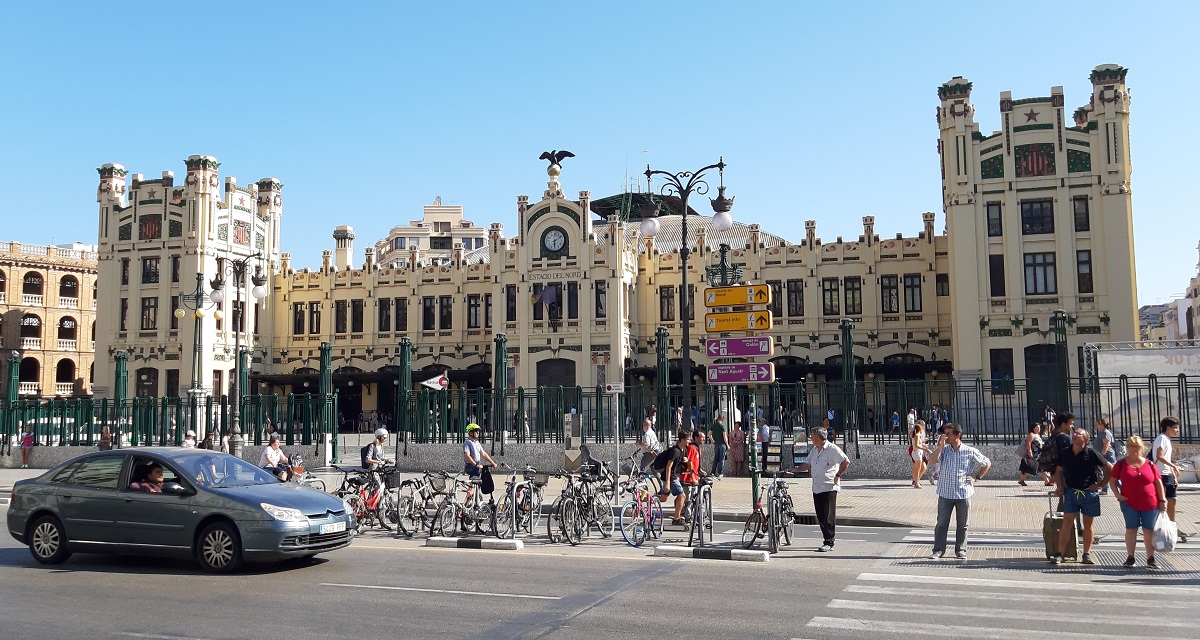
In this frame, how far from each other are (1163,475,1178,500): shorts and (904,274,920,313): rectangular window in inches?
1288

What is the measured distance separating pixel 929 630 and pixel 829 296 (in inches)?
1549

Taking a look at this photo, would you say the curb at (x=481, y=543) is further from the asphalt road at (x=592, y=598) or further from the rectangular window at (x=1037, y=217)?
the rectangular window at (x=1037, y=217)

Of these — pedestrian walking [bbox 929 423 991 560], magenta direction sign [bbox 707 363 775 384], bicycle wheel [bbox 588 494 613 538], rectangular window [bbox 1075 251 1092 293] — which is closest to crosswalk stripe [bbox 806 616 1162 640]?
pedestrian walking [bbox 929 423 991 560]

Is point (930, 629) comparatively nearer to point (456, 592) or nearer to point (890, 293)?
point (456, 592)

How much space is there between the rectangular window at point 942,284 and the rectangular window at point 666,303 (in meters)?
12.1

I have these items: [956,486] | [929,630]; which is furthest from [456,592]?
[956,486]

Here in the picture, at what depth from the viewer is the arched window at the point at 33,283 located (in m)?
64.0

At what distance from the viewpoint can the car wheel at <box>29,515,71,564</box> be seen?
12133 mm

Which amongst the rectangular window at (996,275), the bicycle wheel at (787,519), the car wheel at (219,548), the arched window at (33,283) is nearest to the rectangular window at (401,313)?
the arched window at (33,283)

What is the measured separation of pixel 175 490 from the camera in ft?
38.2

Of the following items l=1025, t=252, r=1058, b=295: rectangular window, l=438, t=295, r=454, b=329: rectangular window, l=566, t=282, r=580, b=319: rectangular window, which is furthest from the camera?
l=438, t=295, r=454, b=329: rectangular window

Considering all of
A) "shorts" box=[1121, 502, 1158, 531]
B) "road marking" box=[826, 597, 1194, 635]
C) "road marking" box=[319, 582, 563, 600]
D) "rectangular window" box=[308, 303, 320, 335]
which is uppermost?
"rectangular window" box=[308, 303, 320, 335]

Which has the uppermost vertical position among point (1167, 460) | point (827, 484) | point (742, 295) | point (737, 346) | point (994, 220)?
point (994, 220)

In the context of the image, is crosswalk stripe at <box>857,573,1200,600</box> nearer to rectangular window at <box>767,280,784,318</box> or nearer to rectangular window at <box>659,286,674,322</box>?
rectangular window at <box>767,280,784,318</box>
